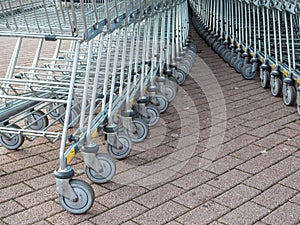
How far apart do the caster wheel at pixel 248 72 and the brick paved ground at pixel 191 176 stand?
1.30m

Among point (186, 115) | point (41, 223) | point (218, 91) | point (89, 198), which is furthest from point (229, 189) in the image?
point (218, 91)

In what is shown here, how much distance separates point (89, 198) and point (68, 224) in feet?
0.63

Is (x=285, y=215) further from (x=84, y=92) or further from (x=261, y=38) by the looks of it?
(x=261, y=38)

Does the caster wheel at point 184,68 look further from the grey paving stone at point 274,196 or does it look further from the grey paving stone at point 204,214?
the grey paving stone at point 204,214

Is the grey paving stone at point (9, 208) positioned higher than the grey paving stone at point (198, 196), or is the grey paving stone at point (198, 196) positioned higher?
the grey paving stone at point (9, 208)

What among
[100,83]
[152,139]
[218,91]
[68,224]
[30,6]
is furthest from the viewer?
[218,91]

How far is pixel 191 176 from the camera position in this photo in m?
3.74

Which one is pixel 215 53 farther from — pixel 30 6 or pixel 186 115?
pixel 30 6

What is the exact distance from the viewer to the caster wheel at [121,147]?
3.99 m

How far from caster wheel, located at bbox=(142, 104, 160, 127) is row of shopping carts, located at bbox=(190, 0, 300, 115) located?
1.34 m

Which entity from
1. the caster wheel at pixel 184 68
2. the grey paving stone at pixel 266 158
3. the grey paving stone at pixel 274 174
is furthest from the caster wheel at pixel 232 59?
the grey paving stone at pixel 274 174

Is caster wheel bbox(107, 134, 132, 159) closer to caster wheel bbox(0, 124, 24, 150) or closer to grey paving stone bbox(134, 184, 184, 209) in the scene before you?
grey paving stone bbox(134, 184, 184, 209)

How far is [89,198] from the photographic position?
3170 mm

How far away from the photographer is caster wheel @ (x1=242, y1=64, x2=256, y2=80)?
664 cm
